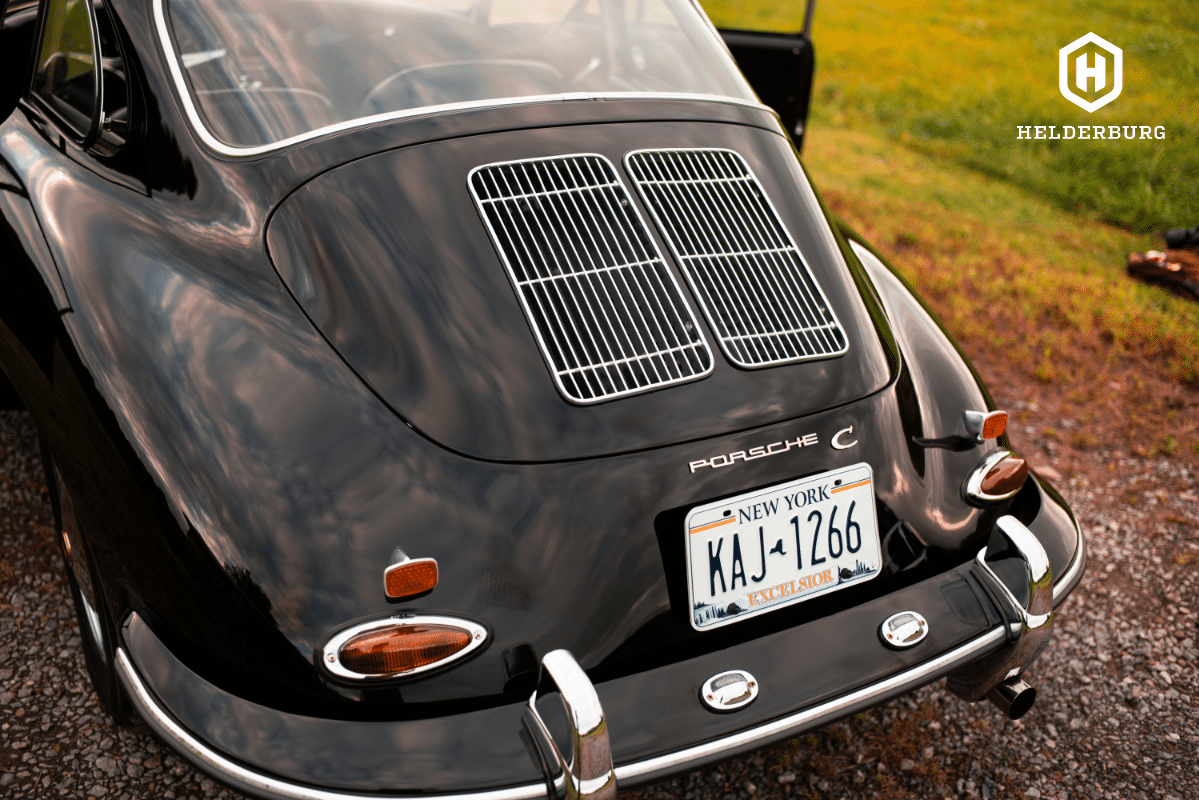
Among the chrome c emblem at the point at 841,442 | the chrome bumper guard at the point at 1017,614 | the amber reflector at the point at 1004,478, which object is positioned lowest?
the chrome bumper guard at the point at 1017,614

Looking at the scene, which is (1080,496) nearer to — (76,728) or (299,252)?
(299,252)

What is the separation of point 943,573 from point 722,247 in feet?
3.19

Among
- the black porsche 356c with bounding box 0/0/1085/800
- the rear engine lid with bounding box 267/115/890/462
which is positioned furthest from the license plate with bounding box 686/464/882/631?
the rear engine lid with bounding box 267/115/890/462

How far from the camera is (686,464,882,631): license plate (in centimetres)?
182

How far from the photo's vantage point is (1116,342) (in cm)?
481

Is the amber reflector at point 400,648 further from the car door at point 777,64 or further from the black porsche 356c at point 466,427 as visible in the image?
the car door at point 777,64

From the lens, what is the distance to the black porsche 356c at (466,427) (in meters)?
1.63

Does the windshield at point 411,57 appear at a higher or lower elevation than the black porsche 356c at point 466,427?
higher

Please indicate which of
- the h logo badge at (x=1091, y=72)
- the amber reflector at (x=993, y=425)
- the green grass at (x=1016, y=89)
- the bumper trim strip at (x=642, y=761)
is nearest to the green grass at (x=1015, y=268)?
the green grass at (x=1016, y=89)

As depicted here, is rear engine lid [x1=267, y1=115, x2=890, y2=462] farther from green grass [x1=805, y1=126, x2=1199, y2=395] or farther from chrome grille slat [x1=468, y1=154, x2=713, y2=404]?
green grass [x1=805, y1=126, x2=1199, y2=395]

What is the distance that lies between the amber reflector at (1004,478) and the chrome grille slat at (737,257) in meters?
0.47

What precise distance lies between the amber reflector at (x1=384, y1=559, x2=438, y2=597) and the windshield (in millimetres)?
1163

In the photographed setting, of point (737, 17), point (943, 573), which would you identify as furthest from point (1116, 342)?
A: point (737, 17)

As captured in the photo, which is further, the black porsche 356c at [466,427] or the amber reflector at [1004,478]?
the amber reflector at [1004,478]
